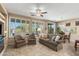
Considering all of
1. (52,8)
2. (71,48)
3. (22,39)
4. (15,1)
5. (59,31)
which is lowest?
(71,48)

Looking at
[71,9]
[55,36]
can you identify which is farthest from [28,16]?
[71,9]

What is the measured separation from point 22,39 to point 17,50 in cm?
30

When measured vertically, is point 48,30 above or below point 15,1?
below

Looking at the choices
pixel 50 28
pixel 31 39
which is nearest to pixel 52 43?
pixel 50 28

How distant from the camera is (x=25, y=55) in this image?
2623 mm

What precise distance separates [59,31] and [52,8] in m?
0.62

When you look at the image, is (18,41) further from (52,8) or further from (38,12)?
(52,8)

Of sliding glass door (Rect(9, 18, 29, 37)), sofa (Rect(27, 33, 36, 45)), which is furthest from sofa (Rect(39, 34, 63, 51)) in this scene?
sliding glass door (Rect(9, 18, 29, 37))

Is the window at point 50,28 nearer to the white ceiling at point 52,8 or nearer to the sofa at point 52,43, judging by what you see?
the sofa at point 52,43

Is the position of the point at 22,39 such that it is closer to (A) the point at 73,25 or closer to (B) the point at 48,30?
(B) the point at 48,30

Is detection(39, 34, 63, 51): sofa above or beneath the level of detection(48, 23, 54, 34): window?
beneath

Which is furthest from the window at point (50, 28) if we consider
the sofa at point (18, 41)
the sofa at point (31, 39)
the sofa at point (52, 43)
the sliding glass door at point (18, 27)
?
the sofa at point (18, 41)

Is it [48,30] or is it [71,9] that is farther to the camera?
[48,30]

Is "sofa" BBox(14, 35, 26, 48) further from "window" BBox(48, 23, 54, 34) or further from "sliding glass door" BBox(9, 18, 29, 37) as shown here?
"window" BBox(48, 23, 54, 34)
